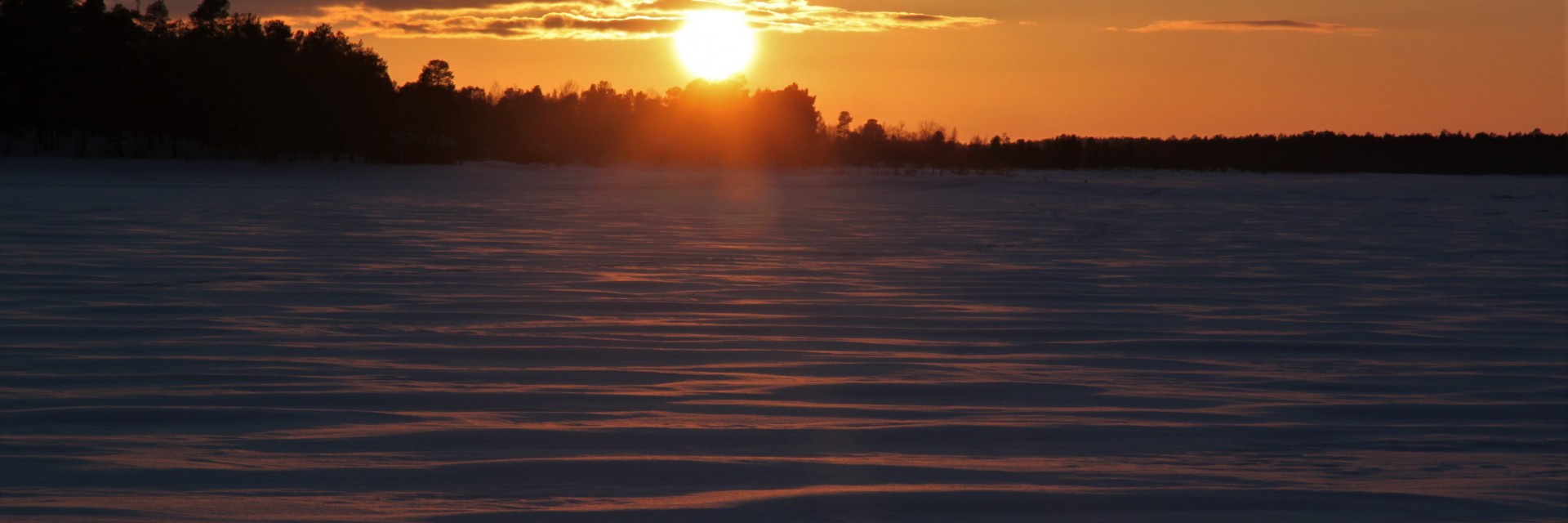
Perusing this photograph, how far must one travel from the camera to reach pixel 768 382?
4691 millimetres

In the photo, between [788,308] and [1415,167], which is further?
[1415,167]

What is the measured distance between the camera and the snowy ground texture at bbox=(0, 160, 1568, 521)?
3084mm

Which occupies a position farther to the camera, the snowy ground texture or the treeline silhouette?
the treeline silhouette

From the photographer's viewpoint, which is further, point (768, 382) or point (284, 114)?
point (284, 114)

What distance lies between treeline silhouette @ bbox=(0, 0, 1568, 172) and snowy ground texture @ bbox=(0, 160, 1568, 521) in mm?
35904

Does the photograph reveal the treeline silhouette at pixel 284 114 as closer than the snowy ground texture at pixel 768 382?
No

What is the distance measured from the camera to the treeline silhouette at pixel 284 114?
143 feet

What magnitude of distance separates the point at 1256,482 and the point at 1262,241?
10.8 metres

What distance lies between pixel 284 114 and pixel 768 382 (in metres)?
44.6

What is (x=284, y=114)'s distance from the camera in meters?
45.7

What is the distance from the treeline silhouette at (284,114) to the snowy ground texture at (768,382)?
35904 mm

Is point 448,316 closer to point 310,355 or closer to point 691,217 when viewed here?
point 310,355

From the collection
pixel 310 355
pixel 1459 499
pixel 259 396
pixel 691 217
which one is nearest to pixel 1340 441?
pixel 1459 499

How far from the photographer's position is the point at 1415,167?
78125 mm
